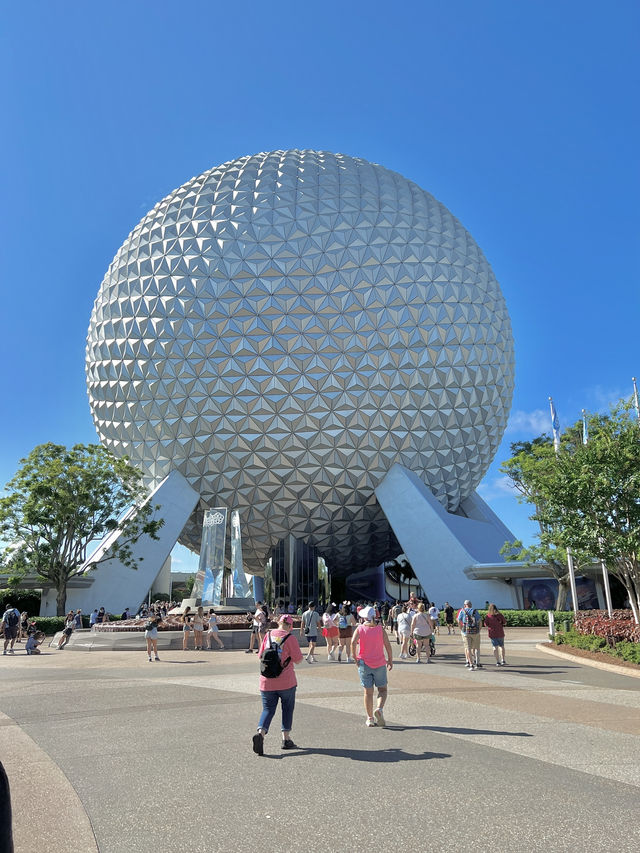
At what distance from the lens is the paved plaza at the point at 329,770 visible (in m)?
3.82

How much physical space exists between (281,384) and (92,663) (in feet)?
57.9

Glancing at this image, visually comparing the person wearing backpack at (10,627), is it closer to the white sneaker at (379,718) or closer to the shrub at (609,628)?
the white sneaker at (379,718)

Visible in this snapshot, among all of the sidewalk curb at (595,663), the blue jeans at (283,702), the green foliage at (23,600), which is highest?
the green foliage at (23,600)

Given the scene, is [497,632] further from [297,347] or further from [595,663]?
[297,347]

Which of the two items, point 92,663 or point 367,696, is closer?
point 367,696

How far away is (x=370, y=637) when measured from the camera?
7.68m

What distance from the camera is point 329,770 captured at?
207 inches

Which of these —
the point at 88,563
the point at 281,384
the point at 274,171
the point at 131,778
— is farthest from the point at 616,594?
the point at 131,778

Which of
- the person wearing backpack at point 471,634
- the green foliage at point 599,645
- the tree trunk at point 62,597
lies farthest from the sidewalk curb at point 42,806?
the tree trunk at point 62,597

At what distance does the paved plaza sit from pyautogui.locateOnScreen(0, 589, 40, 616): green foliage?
2081 cm

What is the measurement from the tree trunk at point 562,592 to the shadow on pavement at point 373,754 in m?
24.9

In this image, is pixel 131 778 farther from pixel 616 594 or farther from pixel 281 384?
pixel 616 594

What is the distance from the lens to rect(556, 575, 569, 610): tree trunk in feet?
93.4

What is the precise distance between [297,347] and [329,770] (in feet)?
87.0
